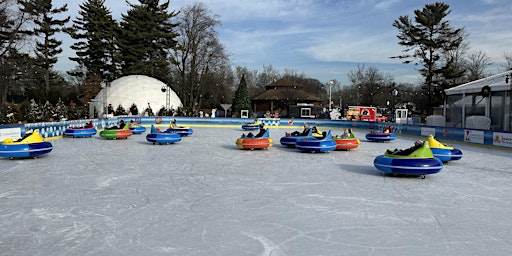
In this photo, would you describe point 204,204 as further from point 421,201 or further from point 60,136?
point 60,136

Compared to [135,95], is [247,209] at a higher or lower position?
lower

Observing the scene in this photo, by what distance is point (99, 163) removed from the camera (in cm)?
1014

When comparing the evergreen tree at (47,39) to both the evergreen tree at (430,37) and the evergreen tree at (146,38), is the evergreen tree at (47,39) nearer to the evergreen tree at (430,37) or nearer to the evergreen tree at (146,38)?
the evergreen tree at (146,38)

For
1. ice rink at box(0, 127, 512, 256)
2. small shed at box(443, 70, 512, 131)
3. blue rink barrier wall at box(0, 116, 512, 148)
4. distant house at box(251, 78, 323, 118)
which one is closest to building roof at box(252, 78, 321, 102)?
distant house at box(251, 78, 323, 118)

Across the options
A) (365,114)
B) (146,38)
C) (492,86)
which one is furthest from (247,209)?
(146,38)

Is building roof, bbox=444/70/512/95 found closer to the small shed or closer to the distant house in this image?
the small shed

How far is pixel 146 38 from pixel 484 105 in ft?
122

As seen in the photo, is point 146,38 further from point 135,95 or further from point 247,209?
point 247,209

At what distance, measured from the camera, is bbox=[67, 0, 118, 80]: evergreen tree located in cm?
4575

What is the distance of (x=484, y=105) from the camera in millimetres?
A: 20891

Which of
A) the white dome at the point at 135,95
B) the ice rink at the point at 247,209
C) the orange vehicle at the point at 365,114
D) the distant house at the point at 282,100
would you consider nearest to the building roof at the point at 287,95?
the distant house at the point at 282,100

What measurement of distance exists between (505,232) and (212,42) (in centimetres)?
4014

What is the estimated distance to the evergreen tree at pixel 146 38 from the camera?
4497 cm

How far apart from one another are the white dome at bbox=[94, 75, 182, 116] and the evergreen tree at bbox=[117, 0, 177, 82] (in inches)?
176
